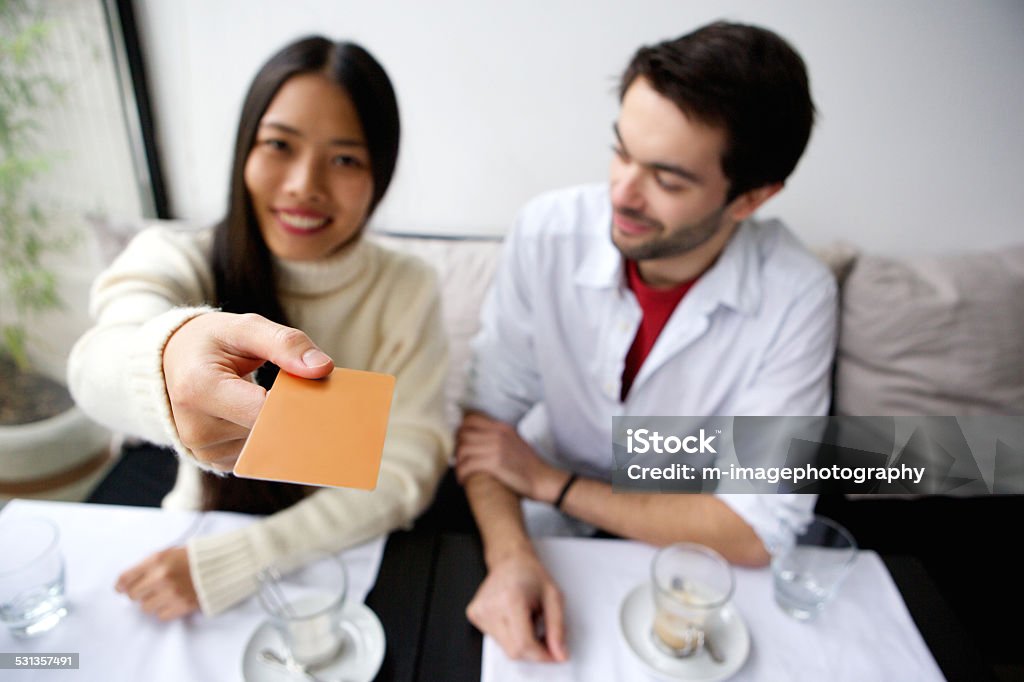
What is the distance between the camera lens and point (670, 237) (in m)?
0.82

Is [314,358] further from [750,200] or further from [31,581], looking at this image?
[750,200]

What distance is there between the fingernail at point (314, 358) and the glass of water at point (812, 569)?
1.92 ft

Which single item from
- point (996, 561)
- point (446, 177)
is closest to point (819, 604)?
point (996, 561)

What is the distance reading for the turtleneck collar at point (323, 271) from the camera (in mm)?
413

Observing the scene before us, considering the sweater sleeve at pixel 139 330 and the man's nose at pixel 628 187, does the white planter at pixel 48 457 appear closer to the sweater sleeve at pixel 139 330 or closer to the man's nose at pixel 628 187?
the sweater sleeve at pixel 139 330

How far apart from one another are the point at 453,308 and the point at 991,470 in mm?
1007

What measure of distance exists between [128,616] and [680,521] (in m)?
0.62

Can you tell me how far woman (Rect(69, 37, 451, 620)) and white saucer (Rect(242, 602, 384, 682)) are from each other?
60mm

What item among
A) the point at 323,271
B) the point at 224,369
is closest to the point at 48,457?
the point at 323,271

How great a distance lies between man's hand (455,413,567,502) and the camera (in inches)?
32.1

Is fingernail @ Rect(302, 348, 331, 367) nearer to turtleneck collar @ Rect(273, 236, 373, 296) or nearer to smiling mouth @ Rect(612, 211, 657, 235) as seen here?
turtleneck collar @ Rect(273, 236, 373, 296)

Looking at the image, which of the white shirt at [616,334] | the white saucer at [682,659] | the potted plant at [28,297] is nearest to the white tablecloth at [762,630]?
the white saucer at [682,659]

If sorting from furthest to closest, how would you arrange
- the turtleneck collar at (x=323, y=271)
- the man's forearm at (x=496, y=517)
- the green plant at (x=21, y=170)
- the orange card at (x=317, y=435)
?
the green plant at (x=21, y=170) < the man's forearm at (x=496, y=517) < the turtleneck collar at (x=323, y=271) < the orange card at (x=317, y=435)

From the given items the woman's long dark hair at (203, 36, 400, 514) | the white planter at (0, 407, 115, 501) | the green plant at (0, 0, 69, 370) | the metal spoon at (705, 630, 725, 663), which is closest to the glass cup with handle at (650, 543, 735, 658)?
the metal spoon at (705, 630, 725, 663)
